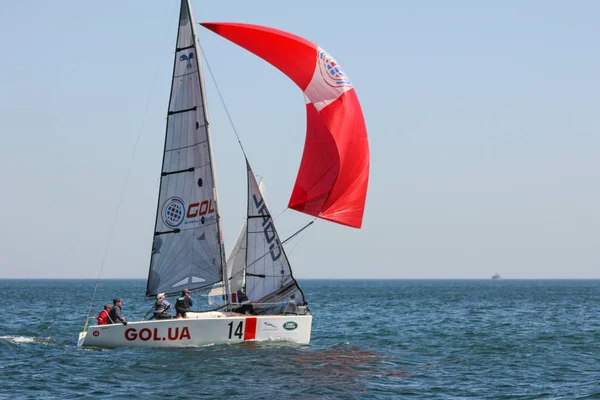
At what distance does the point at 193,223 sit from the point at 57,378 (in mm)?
7445

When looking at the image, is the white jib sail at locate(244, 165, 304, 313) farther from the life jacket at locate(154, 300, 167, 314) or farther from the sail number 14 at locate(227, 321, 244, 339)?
the life jacket at locate(154, 300, 167, 314)

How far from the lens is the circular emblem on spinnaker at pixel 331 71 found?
27.6 m

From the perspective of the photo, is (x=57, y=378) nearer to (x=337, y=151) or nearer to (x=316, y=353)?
(x=316, y=353)

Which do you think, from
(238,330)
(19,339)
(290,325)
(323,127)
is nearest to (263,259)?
(290,325)

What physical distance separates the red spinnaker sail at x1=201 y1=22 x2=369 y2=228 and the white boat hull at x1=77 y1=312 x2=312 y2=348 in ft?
13.5

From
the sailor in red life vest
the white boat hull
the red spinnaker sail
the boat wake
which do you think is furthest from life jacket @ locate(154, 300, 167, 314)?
the boat wake

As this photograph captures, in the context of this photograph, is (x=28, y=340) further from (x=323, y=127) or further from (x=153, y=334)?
(x=323, y=127)

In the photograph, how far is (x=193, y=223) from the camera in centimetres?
2723

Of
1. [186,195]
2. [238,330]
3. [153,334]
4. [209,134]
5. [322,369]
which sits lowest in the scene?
[322,369]

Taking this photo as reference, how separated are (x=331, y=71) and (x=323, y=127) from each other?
188 cm

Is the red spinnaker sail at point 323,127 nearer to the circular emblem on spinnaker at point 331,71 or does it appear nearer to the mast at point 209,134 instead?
the circular emblem on spinnaker at point 331,71

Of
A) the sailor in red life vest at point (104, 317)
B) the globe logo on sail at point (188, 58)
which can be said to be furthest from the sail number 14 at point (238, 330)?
the globe logo on sail at point (188, 58)

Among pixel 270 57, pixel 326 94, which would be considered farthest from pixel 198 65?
pixel 326 94

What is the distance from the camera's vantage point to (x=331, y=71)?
27.6 m
